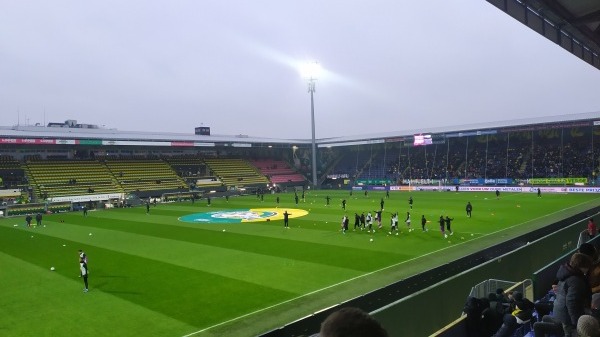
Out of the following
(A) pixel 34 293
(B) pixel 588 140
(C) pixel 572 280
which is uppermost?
(B) pixel 588 140

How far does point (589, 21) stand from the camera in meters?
10.9

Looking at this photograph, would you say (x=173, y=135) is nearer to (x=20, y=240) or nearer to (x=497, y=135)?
(x=20, y=240)

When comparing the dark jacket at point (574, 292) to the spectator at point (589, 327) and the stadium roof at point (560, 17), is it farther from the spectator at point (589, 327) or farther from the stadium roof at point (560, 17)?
the stadium roof at point (560, 17)

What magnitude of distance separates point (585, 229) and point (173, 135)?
216 feet

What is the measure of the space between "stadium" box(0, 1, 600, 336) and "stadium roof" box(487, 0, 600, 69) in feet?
0.21

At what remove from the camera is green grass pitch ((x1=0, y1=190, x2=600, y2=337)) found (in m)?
12.7

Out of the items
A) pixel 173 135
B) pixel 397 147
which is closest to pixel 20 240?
pixel 173 135

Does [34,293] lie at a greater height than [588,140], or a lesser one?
lesser

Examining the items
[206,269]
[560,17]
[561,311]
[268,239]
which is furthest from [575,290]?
[268,239]

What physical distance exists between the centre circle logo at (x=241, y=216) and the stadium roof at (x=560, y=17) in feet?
85.7

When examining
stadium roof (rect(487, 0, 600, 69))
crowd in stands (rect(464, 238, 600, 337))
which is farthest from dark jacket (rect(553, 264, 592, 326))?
stadium roof (rect(487, 0, 600, 69))

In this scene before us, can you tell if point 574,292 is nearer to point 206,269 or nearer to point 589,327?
point 589,327

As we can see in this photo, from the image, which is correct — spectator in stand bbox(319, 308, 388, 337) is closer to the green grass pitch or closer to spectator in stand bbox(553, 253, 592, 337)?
spectator in stand bbox(553, 253, 592, 337)

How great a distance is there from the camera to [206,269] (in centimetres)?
1853
